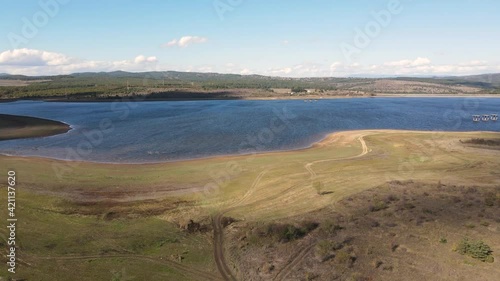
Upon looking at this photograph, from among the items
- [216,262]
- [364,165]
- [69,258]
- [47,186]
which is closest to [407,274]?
[216,262]

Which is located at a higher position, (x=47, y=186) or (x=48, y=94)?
(x=48, y=94)

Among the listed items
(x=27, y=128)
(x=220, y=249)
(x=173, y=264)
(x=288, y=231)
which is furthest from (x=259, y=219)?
(x=27, y=128)

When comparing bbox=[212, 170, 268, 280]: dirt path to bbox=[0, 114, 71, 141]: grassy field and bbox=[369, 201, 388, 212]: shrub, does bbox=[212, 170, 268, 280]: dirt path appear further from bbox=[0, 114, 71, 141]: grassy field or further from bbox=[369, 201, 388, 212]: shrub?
bbox=[0, 114, 71, 141]: grassy field

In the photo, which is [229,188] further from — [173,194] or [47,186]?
[47,186]

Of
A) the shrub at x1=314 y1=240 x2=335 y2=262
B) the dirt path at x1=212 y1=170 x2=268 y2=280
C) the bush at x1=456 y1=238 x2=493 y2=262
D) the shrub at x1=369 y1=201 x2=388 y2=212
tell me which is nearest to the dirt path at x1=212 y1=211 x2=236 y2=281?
the dirt path at x1=212 y1=170 x2=268 y2=280

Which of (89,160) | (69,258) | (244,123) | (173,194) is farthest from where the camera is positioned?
(244,123)

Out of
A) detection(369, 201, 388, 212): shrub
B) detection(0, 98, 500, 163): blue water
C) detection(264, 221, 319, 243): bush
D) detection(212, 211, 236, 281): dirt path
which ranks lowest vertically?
detection(212, 211, 236, 281): dirt path
